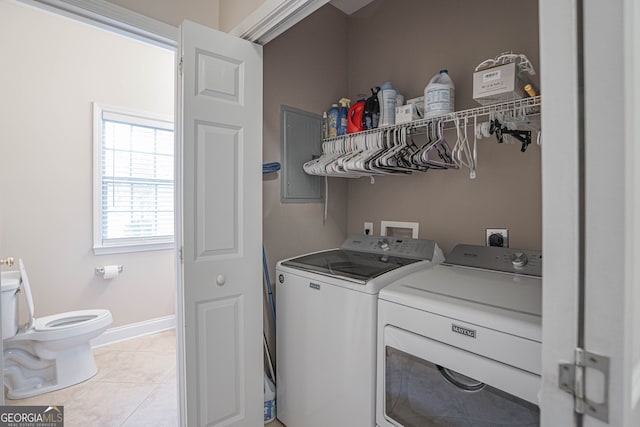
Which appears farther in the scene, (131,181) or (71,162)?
(131,181)

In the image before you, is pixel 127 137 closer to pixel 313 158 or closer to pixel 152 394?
pixel 313 158

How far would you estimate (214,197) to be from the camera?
5.05ft

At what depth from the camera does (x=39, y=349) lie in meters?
2.19

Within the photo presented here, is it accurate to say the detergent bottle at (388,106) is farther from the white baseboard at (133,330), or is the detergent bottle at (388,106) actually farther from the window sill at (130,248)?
Result: the white baseboard at (133,330)

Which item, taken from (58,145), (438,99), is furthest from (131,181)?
(438,99)

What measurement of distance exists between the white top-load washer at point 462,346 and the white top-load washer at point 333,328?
79mm

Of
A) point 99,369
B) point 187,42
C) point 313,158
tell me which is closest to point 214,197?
point 187,42

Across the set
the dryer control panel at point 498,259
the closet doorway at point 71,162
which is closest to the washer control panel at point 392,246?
the dryer control panel at point 498,259

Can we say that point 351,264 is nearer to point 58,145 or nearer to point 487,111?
point 487,111

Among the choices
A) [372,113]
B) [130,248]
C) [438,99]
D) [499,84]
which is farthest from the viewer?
[130,248]

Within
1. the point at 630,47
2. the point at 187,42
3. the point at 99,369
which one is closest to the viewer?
the point at 630,47

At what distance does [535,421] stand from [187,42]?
75.9 inches

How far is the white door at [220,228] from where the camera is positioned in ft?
4.80

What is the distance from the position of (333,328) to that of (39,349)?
7.08 feet
